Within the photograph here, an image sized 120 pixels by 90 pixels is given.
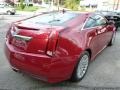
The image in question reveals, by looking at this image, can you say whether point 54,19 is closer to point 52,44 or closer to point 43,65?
point 52,44

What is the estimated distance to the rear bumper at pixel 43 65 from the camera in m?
3.48

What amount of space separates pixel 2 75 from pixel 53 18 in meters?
1.64

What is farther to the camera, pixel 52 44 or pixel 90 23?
pixel 90 23

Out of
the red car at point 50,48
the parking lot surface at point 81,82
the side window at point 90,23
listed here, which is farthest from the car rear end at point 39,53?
the side window at point 90,23

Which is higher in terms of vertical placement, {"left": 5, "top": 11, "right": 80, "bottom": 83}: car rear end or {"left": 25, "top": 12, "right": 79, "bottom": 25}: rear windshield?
{"left": 25, "top": 12, "right": 79, "bottom": 25}: rear windshield

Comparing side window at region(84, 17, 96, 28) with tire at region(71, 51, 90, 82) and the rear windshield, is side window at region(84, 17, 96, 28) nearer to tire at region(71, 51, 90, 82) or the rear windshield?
the rear windshield

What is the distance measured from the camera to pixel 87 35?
438 centimetres

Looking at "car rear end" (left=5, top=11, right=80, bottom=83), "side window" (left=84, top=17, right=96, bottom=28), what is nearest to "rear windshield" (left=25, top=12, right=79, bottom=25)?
"side window" (left=84, top=17, right=96, bottom=28)

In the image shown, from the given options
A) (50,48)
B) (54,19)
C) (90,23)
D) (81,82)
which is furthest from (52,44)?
(90,23)

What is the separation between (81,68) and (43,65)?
3.86 feet

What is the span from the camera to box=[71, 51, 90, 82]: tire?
13.5 ft

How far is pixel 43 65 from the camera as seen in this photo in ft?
11.4

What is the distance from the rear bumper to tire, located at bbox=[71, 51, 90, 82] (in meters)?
0.23

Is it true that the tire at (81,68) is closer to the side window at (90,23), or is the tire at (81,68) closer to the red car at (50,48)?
the red car at (50,48)
